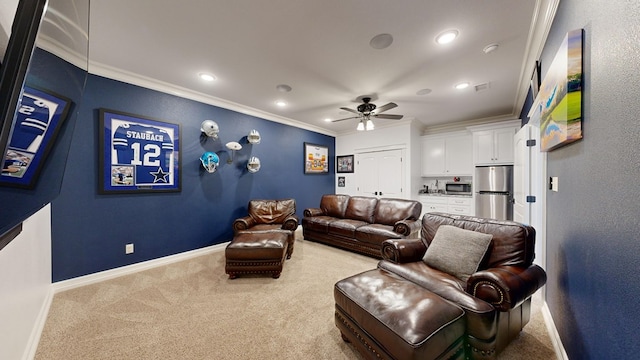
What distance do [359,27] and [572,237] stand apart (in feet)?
7.34

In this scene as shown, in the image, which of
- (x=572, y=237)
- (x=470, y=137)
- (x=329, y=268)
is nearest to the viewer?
(x=572, y=237)

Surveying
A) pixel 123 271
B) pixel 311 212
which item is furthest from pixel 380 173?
pixel 123 271

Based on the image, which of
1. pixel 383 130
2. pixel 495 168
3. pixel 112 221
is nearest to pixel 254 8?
pixel 112 221

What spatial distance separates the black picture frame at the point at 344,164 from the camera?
6012mm

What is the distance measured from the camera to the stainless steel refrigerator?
4.09m

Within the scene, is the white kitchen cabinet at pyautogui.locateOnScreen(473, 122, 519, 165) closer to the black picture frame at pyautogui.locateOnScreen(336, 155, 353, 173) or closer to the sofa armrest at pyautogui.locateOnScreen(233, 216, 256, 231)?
the black picture frame at pyautogui.locateOnScreen(336, 155, 353, 173)

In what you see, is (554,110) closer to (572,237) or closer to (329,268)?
(572,237)

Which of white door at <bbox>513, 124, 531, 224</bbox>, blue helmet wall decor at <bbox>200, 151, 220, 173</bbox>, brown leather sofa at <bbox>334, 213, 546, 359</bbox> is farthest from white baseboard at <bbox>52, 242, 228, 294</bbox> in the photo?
white door at <bbox>513, 124, 531, 224</bbox>

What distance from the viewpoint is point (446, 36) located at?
2.08m

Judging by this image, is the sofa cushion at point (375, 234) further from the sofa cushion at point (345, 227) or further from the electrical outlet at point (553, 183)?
the electrical outlet at point (553, 183)

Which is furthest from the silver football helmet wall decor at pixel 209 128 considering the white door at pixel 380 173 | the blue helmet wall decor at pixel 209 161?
the white door at pixel 380 173

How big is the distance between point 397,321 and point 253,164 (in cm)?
348

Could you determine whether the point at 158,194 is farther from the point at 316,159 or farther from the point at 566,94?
the point at 566,94

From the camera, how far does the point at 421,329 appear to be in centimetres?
115
